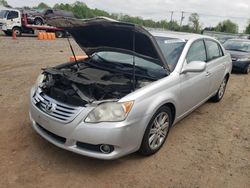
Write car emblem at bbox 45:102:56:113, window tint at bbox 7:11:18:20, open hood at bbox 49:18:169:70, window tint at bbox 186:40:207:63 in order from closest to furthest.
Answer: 1. car emblem at bbox 45:102:56:113
2. open hood at bbox 49:18:169:70
3. window tint at bbox 186:40:207:63
4. window tint at bbox 7:11:18:20

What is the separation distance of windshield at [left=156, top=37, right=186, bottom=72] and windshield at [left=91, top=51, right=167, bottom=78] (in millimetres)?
207

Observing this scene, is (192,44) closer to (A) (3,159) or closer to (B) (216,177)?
(B) (216,177)

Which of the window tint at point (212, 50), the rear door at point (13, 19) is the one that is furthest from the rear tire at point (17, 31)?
the window tint at point (212, 50)

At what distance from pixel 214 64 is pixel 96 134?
128 inches

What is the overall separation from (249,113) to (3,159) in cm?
480

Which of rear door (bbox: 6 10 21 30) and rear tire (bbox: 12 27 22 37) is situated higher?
rear door (bbox: 6 10 21 30)

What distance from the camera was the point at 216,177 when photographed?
11.2ft

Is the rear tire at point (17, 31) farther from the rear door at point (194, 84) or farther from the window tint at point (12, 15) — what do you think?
the rear door at point (194, 84)

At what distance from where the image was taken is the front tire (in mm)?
3544

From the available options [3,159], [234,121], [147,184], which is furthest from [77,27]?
[234,121]

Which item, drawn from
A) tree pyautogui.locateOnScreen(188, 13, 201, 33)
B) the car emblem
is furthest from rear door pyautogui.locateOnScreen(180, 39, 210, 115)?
tree pyautogui.locateOnScreen(188, 13, 201, 33)

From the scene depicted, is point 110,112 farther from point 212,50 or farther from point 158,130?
point 212,50

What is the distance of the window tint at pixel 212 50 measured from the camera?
5319mm

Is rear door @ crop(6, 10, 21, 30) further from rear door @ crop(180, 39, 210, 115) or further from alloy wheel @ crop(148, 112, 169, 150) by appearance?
alloy wheel @ crop(148, 112, 169, 150)
